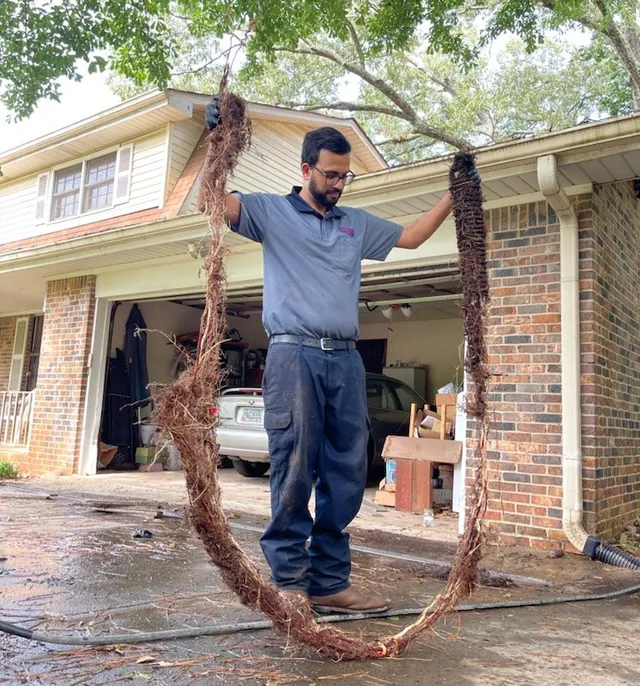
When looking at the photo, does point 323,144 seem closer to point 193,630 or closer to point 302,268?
point 302,268

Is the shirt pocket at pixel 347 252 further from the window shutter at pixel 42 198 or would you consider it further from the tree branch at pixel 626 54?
the tree branch at pixel 626 54

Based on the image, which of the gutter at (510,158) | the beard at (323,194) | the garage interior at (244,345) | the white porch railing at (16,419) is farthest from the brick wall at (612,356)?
the white porch railing at (16,419)

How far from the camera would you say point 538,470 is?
4715 mm

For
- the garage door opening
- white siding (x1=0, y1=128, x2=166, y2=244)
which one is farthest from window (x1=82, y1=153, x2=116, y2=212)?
the garage door opening

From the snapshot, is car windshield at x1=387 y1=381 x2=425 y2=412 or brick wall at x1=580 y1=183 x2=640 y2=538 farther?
car windshield at x1=387 y1=381 x2=425 y2=412

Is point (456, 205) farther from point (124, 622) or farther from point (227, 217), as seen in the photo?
point (124, 622)

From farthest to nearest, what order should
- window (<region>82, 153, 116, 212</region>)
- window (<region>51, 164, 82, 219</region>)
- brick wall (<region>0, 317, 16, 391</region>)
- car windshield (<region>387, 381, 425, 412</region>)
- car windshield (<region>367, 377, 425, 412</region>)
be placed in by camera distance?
brick wall (<region>0, 317, 16, 391</region>) < window (<region>51, 164, 82, 219</region>) < window (<region>82, 153, 116, 212</region>) < car windshield (<region>387, 381, 425, 412</region>) < car windshield (<region>367, 377, 425, 412</region>)

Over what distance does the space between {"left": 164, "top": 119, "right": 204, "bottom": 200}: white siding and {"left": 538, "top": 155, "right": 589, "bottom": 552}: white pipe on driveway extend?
6728 millimetres

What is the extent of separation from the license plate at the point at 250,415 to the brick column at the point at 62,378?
7.72ft

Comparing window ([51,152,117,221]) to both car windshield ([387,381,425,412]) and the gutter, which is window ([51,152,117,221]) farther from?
the gutter

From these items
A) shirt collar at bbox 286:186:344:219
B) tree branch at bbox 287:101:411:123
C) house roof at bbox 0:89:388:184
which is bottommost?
shirt collar at bbox 286:186:344:219

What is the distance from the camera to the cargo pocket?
7.83ft

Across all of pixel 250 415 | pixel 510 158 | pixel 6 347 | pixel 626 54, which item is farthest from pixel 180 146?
pixel 626 54

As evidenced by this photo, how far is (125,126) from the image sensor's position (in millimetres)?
10039
